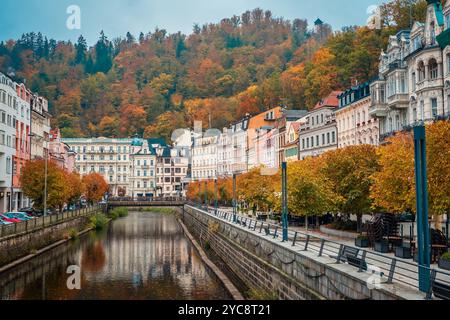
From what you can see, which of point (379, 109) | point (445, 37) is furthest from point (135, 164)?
point (445, 37)

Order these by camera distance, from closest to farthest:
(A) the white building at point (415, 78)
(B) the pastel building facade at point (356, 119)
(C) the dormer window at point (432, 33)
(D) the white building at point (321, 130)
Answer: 1. (A) the white building at point (415, 78)
2. (C) the dormer window at point (432, 33)
3. (B) the pastel building facade at point (356, 119)
4. (D) the white building at point (321, 130)

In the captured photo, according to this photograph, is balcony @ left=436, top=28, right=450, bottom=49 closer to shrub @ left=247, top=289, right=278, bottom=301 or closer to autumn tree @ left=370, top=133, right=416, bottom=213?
autumn tree @ left=370, top=133, right=416, bottom=213

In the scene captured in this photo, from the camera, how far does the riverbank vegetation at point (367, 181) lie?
2539 centimetres

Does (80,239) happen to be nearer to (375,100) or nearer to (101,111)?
(375,100)

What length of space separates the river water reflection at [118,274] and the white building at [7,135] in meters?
11.0

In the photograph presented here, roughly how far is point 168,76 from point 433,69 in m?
125

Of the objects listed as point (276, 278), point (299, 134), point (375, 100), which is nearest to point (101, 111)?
point (299, 134)

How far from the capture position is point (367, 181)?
1411 inches

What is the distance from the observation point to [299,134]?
77.0 metres

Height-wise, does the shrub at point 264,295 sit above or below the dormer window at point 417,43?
below

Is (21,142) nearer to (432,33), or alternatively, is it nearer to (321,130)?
(321,130)

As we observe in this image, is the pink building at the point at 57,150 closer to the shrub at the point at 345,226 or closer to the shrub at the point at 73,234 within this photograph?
the shrub at the point at 73,234

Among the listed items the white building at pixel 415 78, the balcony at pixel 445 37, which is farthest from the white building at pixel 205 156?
the balcony at pixel 445 37
